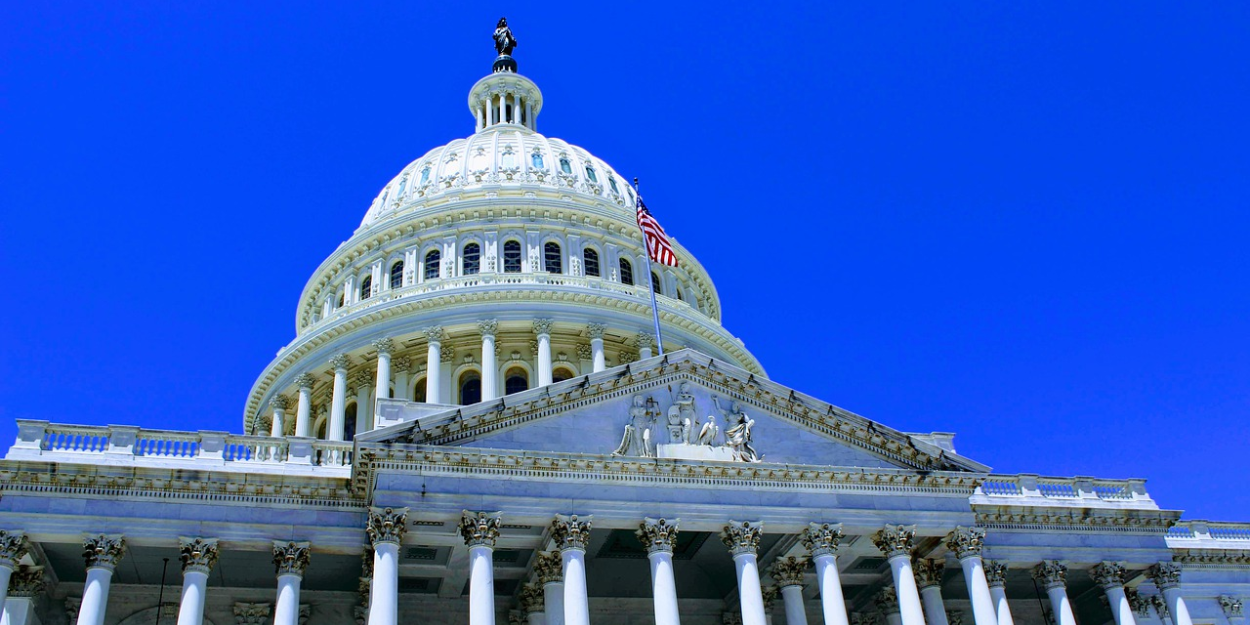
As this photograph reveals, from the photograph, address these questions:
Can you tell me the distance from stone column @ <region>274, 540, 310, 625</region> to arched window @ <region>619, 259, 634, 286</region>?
99.7 feet

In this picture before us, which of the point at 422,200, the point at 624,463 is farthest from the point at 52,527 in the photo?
the point at 422,200

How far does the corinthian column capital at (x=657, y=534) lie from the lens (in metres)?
31.2

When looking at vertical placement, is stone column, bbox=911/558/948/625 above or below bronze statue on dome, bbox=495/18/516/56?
below

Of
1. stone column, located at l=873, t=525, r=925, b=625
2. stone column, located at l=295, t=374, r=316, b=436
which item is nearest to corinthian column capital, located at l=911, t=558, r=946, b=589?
stone column, located at l=873, t=525, r=925, b=625

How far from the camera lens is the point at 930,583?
116ft

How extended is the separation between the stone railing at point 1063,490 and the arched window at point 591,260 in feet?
84.4

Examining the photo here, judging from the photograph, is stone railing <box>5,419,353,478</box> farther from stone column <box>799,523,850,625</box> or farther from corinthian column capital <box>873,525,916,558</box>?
corinthian column capital <box>873,525,916,558</box>

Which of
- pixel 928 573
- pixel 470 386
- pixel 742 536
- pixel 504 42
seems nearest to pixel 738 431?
pixel 742 536

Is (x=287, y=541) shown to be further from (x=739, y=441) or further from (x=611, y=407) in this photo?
(x=739, y=441)

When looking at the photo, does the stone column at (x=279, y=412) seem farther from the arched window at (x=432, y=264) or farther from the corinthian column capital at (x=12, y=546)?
the corinthian column capital at (x=12, y=546)

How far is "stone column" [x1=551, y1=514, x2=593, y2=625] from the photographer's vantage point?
96.6 feet

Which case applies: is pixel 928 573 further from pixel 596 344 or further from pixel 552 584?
pixel 596 344

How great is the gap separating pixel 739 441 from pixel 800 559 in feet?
14.6

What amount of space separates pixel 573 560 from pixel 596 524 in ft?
4.73
